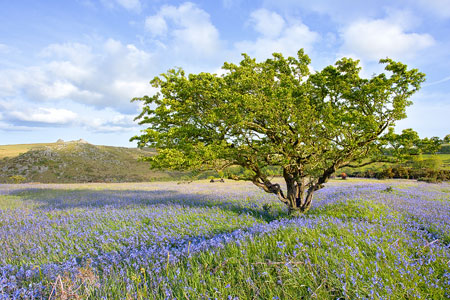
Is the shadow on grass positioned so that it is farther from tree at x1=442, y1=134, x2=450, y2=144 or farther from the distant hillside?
the distant hillside

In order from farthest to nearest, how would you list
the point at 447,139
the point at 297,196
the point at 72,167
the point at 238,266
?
the point at 72,167 < the point at 297,196 < the point at 447,139 < the point at 238,266

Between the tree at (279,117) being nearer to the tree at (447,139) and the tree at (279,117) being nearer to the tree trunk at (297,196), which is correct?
the tree trunk at (297,196)

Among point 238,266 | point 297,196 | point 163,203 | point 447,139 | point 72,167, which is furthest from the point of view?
point 72,167

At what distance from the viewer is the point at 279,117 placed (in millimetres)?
7379

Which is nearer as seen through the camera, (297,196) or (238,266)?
(238,266)

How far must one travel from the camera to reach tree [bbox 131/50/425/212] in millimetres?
6918

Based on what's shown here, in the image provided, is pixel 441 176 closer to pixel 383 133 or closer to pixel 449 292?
pixel 383 133

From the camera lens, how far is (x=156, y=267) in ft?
12.1

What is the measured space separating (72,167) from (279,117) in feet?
182

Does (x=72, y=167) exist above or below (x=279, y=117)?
below

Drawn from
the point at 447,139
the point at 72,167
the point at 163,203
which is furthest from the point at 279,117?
the point at 72,167

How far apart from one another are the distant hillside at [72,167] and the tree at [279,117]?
33996 millimetres

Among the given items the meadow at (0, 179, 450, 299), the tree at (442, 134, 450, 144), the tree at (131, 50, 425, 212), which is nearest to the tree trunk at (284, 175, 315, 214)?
the tree at (131, 50, 425, 212)

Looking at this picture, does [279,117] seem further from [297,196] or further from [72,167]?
[72,167]
